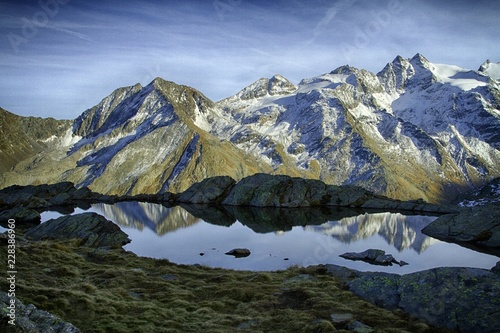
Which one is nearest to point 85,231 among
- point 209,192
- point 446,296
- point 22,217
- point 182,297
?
point 22,217

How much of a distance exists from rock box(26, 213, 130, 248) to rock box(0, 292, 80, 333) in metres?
32.4

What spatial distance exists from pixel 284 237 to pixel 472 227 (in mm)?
26071

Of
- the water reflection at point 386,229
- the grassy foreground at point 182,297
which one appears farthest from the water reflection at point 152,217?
the grassy foreground at point 182,297

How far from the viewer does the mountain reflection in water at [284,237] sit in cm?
4206

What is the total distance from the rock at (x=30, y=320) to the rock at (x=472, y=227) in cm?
5081

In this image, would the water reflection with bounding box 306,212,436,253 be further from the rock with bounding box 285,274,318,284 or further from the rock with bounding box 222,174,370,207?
the rock with bounding box 285,274,318,284

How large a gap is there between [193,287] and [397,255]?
26.1 metres

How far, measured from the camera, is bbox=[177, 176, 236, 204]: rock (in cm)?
9446

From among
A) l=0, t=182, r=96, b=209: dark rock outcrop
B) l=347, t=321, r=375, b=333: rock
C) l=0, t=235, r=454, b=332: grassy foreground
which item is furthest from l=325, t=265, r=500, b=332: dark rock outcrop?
l=0, t=182, r=96, b=209: dark rock outcrop

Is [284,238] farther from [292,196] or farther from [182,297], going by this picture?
[292,196]

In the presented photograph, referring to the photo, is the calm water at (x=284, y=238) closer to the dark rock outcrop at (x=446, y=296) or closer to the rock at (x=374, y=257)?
the rock at (x=374, y=257)

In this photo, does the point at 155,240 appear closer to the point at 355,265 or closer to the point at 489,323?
the point at 355,265

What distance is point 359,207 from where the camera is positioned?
8538 centimetres

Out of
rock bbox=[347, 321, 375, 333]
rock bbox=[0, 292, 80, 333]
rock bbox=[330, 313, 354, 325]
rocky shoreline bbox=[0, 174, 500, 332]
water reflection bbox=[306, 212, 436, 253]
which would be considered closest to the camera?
rock bbox=[0, 292, 80, 333]
